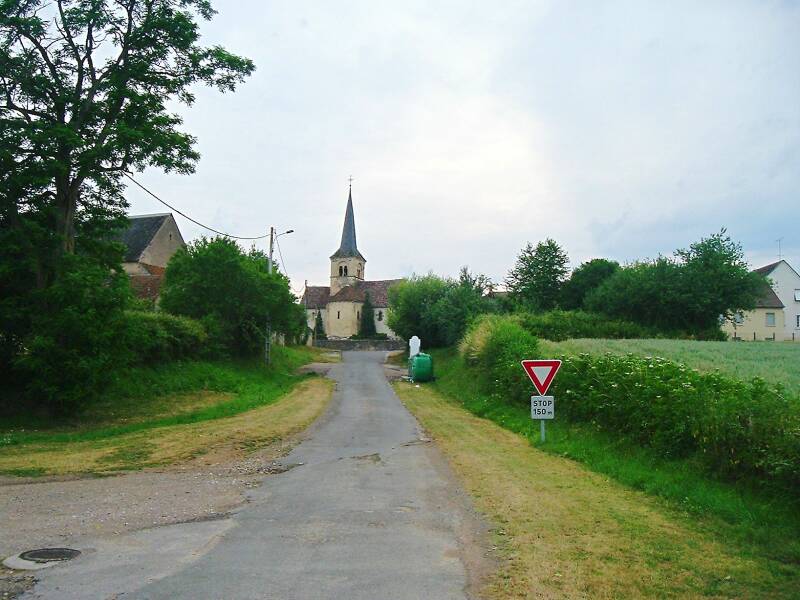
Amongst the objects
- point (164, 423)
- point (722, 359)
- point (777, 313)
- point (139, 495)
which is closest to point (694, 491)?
point (139, 495)

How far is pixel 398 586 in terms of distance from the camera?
5711 mm

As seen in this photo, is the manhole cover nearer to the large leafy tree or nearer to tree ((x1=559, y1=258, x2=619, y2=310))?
the large leafy tree

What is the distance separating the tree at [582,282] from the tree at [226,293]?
36.2 m

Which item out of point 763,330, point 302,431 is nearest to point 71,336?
point 302,431

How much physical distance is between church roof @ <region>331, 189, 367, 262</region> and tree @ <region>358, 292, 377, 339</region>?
33.7ft

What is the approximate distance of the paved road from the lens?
563 centimetres

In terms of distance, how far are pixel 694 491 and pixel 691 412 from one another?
6.01 ft

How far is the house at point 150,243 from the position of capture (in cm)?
5406

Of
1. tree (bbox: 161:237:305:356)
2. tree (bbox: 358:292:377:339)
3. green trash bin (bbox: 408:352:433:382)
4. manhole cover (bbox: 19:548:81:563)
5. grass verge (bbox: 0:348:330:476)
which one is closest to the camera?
manhole cover (bbox: 19:548:81:563)

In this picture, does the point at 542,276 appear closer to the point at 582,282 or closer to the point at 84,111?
the point at 582,282

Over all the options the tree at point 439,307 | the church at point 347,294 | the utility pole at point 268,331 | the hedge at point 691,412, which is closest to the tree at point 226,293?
the utility pole at point 268,331

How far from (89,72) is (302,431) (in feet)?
40.2

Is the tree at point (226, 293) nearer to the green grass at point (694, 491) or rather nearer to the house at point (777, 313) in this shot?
the green grass at point (694, 491)

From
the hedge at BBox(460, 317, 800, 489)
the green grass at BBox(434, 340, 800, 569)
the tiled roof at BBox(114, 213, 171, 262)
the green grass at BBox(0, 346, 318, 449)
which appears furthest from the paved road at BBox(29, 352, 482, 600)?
the tiled roof at BBox(114, 213, 171, 262)
